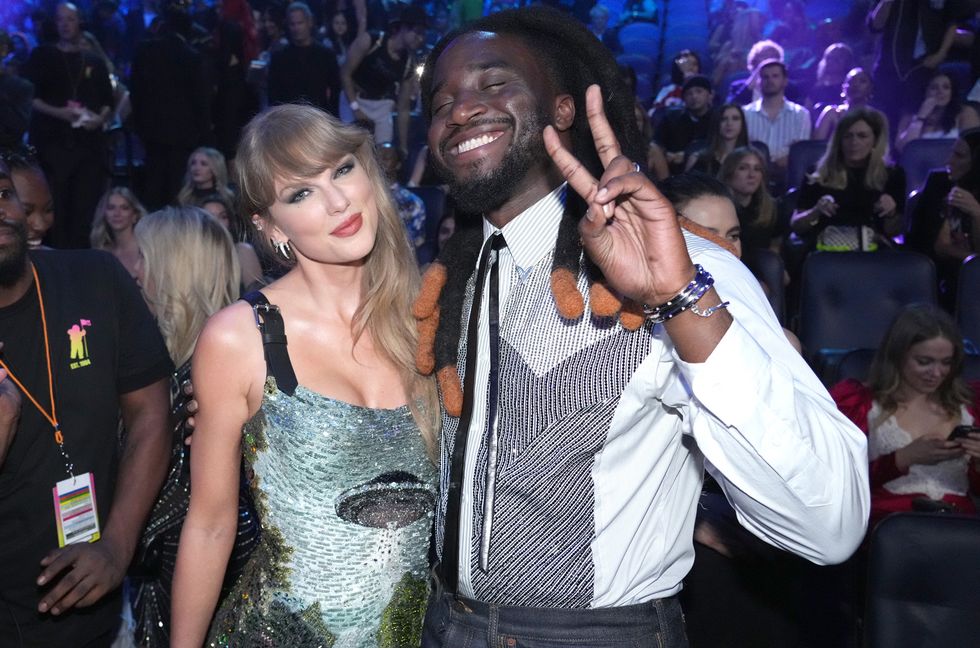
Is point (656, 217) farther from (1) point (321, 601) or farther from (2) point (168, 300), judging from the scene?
(2) point (168, 300)

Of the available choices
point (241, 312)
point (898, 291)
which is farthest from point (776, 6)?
point (241, 312)

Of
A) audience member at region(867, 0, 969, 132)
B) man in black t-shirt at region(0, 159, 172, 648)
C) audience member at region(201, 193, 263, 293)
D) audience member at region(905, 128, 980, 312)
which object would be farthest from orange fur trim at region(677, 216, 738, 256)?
audience member at region(867, 0, 969, 132)

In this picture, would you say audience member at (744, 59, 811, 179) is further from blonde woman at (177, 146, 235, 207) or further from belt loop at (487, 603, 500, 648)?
belt loop at (487, 603, 500, 648)

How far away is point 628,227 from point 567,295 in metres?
0.28

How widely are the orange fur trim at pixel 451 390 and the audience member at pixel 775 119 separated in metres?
6.48

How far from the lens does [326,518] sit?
7.01ft

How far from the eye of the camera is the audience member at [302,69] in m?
8.25

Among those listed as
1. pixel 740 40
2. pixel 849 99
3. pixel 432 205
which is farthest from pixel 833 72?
pixel 432 205

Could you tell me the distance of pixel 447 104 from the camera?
2014 millimetres

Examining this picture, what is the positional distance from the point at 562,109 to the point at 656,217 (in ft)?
2.20

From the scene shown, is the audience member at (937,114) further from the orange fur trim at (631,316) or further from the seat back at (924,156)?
the orange fur trim at (631,316)

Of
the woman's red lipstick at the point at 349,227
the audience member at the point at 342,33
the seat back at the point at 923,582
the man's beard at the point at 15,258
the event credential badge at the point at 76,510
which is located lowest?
the audience member at the point at 342,33

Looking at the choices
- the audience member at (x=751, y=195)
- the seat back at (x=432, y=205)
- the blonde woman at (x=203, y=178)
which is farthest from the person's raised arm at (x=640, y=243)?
the seat back at (x=432, y=205)

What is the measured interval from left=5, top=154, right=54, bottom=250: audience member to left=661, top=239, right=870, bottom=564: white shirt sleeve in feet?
7.82
